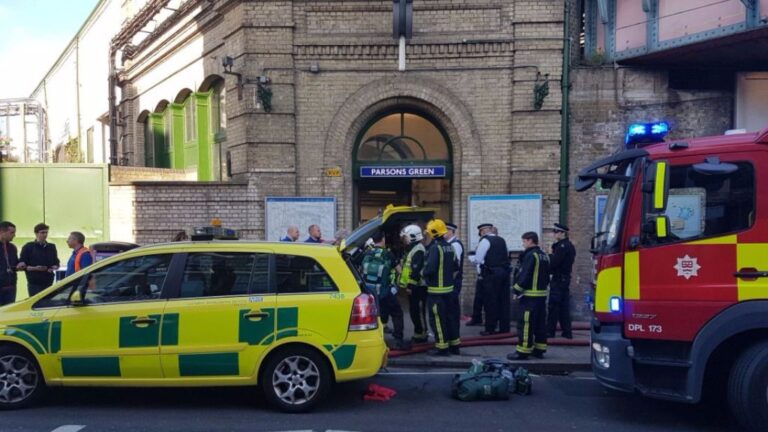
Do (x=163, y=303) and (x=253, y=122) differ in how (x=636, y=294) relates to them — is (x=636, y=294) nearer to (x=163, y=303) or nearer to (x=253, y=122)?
(x=163, y=303)

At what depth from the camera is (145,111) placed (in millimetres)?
15930

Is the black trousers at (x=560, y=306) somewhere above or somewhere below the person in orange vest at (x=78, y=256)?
below

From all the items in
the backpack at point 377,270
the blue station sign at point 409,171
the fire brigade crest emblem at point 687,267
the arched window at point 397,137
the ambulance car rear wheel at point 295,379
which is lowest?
the ambulance car rear wheel at point 295,379

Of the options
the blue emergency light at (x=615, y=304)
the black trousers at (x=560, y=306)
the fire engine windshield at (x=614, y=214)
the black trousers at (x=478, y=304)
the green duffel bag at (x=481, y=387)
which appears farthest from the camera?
the black trousers at (x=478, y=304)

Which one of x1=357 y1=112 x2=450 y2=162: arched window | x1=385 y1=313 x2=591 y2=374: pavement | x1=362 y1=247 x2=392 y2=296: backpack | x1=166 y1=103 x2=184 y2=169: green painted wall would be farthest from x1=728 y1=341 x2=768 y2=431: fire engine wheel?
x1=166 y1=103 x2=184 y2=169: green painted wall

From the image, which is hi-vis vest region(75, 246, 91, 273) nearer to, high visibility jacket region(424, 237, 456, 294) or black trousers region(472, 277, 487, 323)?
high visibility jacket region(424, 237, 456, 294)

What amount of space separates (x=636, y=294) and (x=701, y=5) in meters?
6.80

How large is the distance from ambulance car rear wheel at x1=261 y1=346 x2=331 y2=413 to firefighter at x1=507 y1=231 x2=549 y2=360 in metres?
3.03

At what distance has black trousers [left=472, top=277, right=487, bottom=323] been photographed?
32.9 feet

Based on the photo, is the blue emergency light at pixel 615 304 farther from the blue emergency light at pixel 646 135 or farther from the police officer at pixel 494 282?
the police officer at pixel 494 282

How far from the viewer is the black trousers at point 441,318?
8.02 metres

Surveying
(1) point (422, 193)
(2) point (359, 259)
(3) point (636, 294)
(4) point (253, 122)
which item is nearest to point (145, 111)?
(4) point (253, 122)

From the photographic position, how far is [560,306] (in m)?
9.30

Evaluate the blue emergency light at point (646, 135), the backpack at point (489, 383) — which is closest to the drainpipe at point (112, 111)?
the backpack at point (489, 383)
